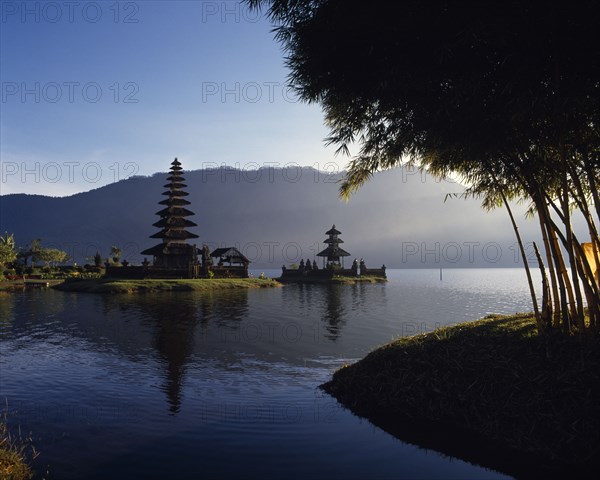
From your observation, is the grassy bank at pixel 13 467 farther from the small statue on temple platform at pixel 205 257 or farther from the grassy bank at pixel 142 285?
the small statue on temple platform at pixel 205 257

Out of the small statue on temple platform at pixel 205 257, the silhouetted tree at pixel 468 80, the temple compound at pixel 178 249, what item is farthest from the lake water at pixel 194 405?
the temple compound at pixel 178 249

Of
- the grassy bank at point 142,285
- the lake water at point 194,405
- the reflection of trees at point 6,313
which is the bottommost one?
the lake water at point 194,405

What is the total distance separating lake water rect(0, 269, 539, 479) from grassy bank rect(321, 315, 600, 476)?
738 millimetres

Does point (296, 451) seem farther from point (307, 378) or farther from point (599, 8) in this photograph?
point (599, 8)

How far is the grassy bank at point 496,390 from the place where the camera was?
6180 mm

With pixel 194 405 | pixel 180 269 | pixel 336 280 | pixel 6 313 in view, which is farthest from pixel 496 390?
pixel 336 280

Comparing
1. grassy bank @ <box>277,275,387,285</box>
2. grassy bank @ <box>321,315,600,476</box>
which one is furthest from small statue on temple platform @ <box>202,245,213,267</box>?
grassy bank @ <box>321,315,600,476</box>

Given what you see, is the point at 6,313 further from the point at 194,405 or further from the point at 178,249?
the point at 178,249

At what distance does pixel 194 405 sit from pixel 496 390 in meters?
5.62

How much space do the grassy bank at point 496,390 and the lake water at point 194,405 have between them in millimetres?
738

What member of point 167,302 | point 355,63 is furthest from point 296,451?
point 167,302

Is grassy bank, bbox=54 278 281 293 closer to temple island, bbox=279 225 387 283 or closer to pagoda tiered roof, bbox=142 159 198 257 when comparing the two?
pagoda tiered roof, bbox=142 159 198 257

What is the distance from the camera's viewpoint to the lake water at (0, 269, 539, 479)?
605 cm

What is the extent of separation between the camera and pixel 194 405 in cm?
855
